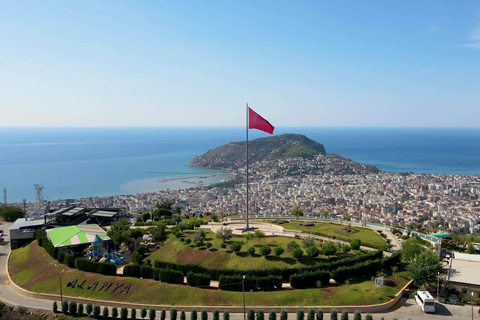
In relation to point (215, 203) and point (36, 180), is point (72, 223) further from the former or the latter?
point (36, 180)

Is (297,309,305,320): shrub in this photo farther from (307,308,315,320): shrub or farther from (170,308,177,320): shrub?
(170,308,177,320): shrub

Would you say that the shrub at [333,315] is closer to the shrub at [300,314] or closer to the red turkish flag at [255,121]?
the shrub at [300,314]

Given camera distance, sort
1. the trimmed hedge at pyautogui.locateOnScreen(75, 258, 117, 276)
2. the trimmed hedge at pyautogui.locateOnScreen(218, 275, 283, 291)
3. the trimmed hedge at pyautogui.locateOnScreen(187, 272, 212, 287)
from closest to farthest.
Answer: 1. the trimmed hedge at pyautogui.locateOnScreen(218, 275, 283, 291)
2. the trimmed hedge at pyautogui.locateOnScreen(187, 272, 212, 287)
3. the trimmed hedge at pyautogui.locateOnScreen(75, 258, 117, 276)

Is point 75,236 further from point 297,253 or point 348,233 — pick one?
point 348,233

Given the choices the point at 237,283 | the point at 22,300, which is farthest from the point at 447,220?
the point at 22,300

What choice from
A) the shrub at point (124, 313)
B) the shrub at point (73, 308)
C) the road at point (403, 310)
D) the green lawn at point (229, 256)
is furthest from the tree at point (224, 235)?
the shrub at point (73, 308)

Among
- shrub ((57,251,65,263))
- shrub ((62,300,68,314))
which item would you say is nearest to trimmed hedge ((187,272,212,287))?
shrub ((62,300,68,314))

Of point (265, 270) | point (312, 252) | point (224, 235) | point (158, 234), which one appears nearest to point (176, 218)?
point (158, 234)
